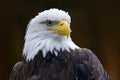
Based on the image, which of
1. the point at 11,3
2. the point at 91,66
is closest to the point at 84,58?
the point at 91,66

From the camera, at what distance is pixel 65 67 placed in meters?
7.25

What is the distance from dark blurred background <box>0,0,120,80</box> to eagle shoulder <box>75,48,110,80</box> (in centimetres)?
378

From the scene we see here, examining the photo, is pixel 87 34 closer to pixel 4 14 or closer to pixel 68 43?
pixel 4 14

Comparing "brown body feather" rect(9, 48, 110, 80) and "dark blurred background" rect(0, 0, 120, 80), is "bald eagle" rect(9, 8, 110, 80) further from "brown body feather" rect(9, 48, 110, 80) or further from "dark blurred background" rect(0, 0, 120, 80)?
"dark blurred background" rect(0, 0, 120, 80)

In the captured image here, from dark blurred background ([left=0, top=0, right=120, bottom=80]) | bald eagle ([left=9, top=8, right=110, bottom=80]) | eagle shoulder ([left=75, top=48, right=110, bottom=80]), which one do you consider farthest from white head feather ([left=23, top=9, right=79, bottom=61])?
dark blurred background ([left=0, top=0, right=120, bottom=80])

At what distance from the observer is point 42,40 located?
24.0 feet

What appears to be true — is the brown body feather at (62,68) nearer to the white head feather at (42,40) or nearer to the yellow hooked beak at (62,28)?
the white head feather at (42,40)

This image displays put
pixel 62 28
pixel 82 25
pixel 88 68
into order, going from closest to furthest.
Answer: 1. pixel 62 28
2. pixel 88 68
3. pixel 82 25

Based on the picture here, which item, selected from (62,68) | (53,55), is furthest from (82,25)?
(62,68)

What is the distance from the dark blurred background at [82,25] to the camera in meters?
11.2

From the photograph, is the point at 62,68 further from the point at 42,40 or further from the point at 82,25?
the point at 82,25

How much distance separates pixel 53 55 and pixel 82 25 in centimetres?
401

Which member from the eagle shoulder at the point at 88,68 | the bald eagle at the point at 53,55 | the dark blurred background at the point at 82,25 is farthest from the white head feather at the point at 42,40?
the dark blurred background at the point at 82,25

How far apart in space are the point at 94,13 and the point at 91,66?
4.07 m
